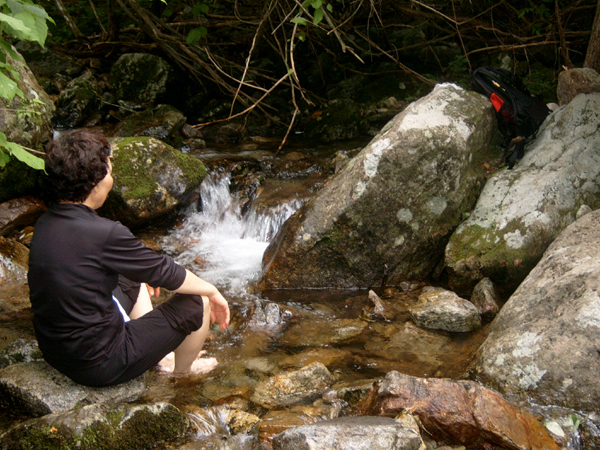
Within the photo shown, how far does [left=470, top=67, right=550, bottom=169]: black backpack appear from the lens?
5.08 m

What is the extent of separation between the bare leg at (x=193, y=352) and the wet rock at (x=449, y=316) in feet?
5.90

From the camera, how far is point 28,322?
3836mm

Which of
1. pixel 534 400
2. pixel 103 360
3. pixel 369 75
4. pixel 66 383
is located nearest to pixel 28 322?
pixel 66 383

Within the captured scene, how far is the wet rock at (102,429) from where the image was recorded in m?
2.25

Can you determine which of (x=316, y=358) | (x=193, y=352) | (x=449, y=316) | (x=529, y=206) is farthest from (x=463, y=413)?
(x=529, y=206)

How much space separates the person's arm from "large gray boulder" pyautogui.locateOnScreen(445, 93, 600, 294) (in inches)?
99.0

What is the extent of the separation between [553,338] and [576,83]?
11.9ft

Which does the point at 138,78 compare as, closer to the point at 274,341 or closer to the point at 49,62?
the point at 49,62

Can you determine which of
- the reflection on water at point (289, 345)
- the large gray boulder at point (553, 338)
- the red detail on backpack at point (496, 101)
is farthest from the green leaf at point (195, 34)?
the large gray boulder at point (553, 338)

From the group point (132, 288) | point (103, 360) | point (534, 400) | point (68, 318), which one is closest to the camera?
point (68, 318)

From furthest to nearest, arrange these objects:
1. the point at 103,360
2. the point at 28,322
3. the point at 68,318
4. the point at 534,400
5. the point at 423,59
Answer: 1. the point at 423,59
2. the point at 28,322
3. the point at 534,400
4. the point at 103,360
5. the point at 68,318

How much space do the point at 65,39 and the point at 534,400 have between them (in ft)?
35.5

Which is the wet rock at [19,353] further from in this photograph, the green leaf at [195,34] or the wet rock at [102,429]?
the green leaf at [195,34]

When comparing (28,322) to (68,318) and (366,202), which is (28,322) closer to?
(68,318)
